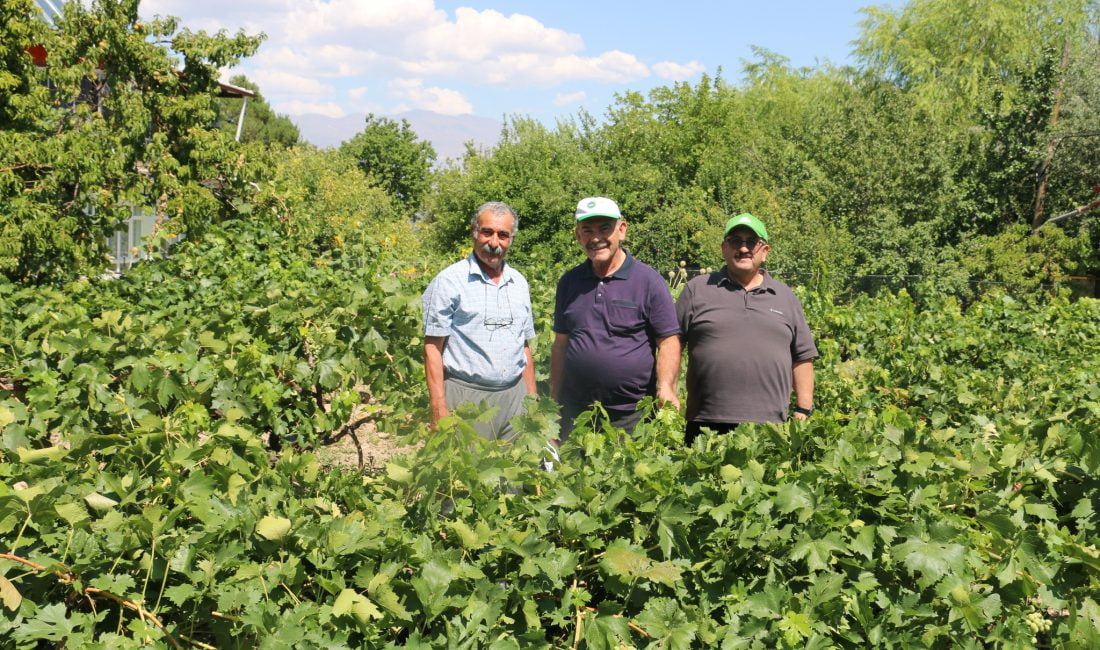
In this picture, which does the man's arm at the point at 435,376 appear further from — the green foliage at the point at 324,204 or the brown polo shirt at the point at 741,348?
the green foliage at the point at 324,204

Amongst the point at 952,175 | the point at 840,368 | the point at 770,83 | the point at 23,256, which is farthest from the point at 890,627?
the point at 770,83

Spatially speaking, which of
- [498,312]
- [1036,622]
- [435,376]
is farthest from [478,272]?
[1036,622]

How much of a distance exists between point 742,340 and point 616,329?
516mm

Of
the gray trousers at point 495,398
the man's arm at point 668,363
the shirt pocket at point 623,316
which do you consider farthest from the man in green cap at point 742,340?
the gray trousers at point 495,398

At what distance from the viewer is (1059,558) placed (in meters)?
2.13

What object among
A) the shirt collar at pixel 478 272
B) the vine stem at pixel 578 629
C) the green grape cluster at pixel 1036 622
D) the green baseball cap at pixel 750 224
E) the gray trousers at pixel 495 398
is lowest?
the vine stem at pixel 578 629

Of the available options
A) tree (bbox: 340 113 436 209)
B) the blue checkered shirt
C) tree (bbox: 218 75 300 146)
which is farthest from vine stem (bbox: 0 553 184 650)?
tree (bbox: 340 113 436 209)

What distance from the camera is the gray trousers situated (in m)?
3.52

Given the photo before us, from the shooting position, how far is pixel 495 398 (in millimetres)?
3637

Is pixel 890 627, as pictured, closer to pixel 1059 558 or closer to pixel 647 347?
pixel 1059 558

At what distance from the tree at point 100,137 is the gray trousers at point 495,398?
5994mm

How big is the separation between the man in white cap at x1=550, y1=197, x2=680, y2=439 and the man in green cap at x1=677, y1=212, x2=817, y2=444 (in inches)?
5.5

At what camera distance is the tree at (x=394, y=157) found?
6372 cm

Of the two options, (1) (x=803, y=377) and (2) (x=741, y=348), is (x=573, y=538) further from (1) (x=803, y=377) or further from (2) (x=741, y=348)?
(1) (x=803, y=377)
